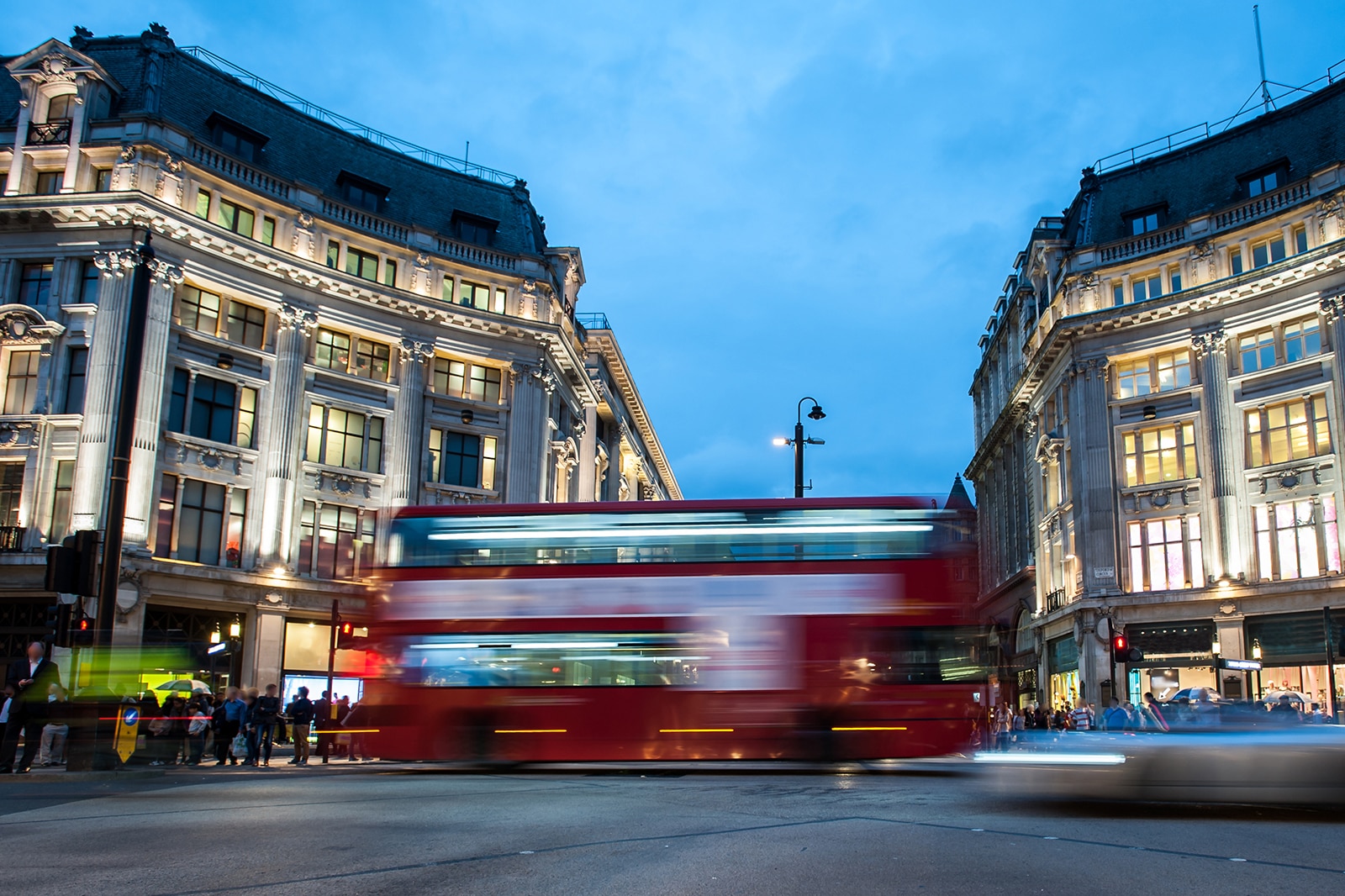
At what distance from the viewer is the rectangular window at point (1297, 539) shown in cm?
3600

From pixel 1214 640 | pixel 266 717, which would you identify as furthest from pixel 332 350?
pixel 1214 640

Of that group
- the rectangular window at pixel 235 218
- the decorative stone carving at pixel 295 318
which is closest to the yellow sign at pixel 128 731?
the decorative stone carving at pixel 295 318

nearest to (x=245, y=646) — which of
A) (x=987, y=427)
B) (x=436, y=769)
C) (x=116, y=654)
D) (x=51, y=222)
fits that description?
(x=116, y=654)

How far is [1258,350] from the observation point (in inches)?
1545

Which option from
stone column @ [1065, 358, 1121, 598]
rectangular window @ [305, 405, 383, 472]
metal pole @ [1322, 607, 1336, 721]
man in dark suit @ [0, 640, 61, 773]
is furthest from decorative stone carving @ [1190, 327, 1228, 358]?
man in dark suit @ [0, 640, 61, 773]

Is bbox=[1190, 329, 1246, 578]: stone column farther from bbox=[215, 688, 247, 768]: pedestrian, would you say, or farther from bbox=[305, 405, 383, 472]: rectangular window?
bbox=[215, 688, 247, 768]: pedestrian

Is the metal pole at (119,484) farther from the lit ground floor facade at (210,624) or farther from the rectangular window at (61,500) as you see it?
the rectangular window at (61,500)

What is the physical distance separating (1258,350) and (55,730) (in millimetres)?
37640

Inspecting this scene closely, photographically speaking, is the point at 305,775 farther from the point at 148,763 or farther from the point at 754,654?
the point at 754,654

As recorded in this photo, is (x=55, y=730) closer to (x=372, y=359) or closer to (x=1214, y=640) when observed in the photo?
(x=372, y=359)

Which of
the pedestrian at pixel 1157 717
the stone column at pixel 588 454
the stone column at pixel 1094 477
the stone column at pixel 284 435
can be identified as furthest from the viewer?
the stone column at pixel 588 454

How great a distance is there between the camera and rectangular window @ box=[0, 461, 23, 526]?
101 feet

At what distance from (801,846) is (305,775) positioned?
11656 mm

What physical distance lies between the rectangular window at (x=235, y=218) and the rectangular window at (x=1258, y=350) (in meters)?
33.6
